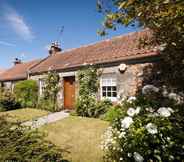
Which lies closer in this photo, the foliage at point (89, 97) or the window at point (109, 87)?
the foliage at point (89, 97)

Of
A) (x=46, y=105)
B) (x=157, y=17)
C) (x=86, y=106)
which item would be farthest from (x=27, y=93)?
(x=157, y=17)

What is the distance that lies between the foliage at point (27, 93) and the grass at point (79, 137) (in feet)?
23.7

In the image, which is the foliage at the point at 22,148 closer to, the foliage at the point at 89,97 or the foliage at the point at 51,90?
the foliage at the point at 89,97

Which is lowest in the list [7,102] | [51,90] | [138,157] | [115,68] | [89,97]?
[138,157]

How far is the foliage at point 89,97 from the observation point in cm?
1171

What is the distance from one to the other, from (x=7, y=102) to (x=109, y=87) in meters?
8.88

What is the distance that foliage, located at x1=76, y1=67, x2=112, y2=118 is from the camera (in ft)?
38.4

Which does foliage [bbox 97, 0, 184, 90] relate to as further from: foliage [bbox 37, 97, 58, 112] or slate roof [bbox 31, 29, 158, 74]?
foliage [bbox 37, 97, 58, 112]

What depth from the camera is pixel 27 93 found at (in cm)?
1705

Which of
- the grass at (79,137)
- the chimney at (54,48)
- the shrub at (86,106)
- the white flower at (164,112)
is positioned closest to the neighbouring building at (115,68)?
the shrub at (86,106)

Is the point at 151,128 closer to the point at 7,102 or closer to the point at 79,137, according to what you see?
the point at 79,137

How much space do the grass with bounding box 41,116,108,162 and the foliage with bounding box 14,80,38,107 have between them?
23.7 ft

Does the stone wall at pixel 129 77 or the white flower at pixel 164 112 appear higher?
the stone wall at pixel 129 77

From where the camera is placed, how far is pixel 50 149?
9.87 feet
